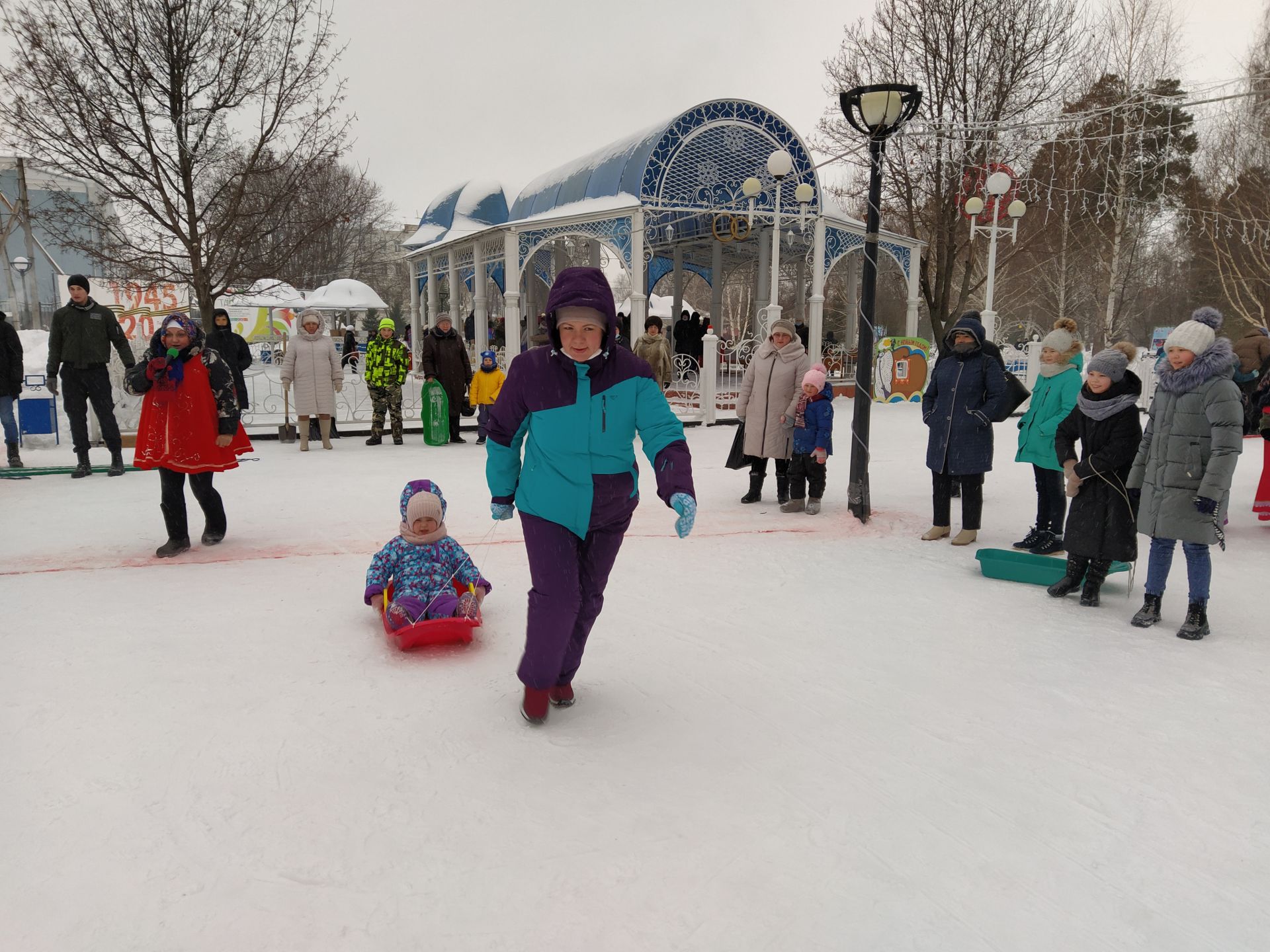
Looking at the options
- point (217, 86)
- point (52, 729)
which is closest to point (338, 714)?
point (52, 729)

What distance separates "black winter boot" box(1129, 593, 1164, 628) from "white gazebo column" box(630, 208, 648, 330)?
10315mm

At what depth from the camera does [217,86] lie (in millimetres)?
10492

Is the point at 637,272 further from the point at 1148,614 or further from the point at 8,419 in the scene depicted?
the point at 1148,614

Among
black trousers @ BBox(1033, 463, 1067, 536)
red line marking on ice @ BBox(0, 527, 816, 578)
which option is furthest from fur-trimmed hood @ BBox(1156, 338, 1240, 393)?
red line marking on ice @ BBox(0, 527, 816, 578)

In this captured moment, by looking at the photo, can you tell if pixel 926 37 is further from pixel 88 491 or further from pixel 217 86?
pixel 88 491

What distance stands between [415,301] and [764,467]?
670 inches

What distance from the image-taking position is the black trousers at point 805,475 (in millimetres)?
6590

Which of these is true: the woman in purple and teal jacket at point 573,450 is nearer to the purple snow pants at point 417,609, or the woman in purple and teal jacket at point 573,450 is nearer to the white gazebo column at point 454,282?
the purple snow pants at point 417,609

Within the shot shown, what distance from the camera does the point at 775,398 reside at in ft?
21.6

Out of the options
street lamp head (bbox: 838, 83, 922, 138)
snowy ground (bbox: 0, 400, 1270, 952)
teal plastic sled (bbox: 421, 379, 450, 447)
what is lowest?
snowy ground (bbox: 0, 400, 1270, 952)

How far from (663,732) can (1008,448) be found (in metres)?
8.69

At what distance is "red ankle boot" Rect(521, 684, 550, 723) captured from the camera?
A: 114 inches

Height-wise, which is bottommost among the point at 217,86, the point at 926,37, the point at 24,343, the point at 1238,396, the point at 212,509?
the point at 212,509

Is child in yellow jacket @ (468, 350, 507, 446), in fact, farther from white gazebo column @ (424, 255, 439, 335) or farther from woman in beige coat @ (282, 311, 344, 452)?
white gazebo column @ (424, 255, 439, 335)
